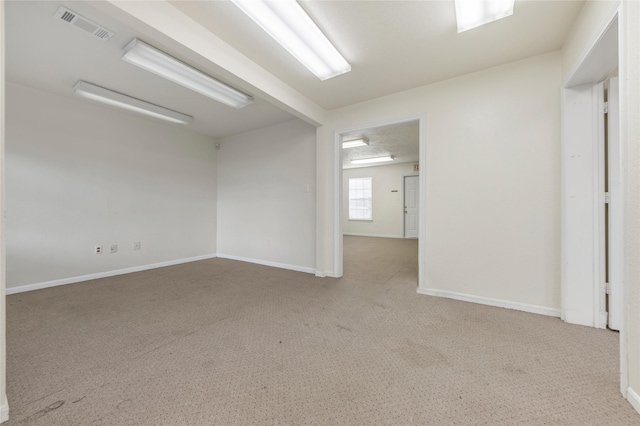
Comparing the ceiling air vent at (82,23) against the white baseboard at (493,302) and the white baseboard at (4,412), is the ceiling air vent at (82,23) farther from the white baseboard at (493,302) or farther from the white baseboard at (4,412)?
the white baseboard at (493,302)

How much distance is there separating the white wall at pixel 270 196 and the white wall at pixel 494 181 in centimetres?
175

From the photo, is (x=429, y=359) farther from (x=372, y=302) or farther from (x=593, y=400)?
(x=372, y=302)

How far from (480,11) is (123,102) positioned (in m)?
4.06

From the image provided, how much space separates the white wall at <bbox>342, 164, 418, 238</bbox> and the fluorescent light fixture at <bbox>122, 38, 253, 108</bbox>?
17.6 feet

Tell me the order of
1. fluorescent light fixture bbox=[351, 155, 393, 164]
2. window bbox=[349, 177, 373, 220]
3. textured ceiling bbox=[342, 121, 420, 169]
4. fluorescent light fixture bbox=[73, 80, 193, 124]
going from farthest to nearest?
window bbox=[349, 177, 373, 220], fluorescent light fixture bbox=[351, 155, 393, 164], textured ceiling bbox=[342, 121, 420, 169], fluorescent light fixture bbox=[73, 80, 193, 124]

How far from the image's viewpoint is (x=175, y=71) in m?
2.51

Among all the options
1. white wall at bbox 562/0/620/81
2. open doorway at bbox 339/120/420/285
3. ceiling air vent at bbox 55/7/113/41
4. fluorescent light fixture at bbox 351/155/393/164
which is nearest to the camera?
white wall at bbox 562/0/620/81

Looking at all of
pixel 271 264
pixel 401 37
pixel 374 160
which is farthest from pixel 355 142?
pixel 401 37

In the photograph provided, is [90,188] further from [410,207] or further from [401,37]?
[410,207]

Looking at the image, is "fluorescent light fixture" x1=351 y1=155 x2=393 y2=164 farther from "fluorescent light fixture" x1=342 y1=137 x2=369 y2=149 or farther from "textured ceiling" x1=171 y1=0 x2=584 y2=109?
"textured ceiling" x1=171 y1=0 x2=584 y2=109

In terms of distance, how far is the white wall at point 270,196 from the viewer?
4117mm

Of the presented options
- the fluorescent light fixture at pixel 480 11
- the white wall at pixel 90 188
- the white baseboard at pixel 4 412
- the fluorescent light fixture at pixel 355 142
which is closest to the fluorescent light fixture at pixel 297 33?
the fluorescent light fixture at pixel 480 11

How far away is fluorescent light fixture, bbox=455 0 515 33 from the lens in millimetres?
1759

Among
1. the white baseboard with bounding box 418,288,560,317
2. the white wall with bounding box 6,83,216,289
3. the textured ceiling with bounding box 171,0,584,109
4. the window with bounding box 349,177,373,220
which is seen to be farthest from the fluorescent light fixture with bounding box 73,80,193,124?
the window with bounding box 349,177,373,220
